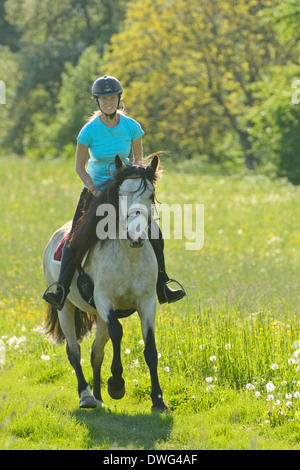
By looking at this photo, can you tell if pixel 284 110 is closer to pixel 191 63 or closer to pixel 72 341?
pixel 191 63

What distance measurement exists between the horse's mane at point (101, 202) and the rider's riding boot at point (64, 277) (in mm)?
121

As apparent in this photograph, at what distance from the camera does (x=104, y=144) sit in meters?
7.39

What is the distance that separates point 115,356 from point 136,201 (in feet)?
5.40

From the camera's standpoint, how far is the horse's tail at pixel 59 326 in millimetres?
8656

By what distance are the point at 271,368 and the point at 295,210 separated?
16973 millimetres

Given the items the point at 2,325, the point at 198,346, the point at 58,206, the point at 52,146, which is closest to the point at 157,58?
the point at 52,146

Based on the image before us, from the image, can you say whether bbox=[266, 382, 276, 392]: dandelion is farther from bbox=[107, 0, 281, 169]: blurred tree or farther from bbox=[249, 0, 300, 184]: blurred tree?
bbox=[107, 0, 281, 169]: blurred tree

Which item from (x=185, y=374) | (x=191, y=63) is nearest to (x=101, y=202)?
(x=185, y=374)

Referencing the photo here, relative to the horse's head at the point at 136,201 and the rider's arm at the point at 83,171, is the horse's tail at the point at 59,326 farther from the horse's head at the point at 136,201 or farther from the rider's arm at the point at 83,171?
the horse's head at the point at 136,201

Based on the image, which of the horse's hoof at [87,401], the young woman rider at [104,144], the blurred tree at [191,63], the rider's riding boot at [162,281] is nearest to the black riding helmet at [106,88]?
the young woman rider at [104,144]

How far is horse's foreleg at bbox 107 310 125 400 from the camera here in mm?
6930

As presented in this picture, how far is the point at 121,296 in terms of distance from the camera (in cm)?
710

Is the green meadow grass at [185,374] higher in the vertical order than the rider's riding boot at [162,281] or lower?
lower

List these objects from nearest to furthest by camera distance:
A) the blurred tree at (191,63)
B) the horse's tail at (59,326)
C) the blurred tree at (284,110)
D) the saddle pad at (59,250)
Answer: the saddle pad at (59,250), the horse's tail at (59,326), the blurred tree at (284,110), the blurred tree at (191,63)
